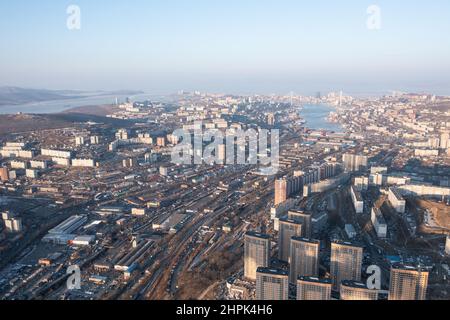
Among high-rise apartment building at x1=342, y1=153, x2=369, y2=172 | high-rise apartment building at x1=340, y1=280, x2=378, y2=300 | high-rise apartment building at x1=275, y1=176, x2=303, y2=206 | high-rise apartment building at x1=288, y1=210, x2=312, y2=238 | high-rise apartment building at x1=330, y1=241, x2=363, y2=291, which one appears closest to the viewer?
high-rise apartment building at x1=340, y1=280, x2=378, y2=300

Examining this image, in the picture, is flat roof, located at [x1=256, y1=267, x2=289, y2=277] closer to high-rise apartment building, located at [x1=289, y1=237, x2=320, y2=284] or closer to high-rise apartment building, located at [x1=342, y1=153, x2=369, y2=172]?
high-rise apartment building, located at [x1=289, y1=237, x2=320, y2=284]

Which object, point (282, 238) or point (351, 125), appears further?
point (351, 125)

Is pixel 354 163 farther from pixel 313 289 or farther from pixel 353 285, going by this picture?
pixel 313 289

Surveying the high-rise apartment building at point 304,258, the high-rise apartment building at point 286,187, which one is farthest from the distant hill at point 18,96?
the high-rise apartment building at point 304,258

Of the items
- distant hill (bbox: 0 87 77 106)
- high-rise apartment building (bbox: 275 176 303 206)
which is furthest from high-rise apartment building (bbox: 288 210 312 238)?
distant hill (bbox: 0 87 77 106)

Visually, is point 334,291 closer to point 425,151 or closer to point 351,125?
point 425,151

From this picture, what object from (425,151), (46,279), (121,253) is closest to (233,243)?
(121,253)
